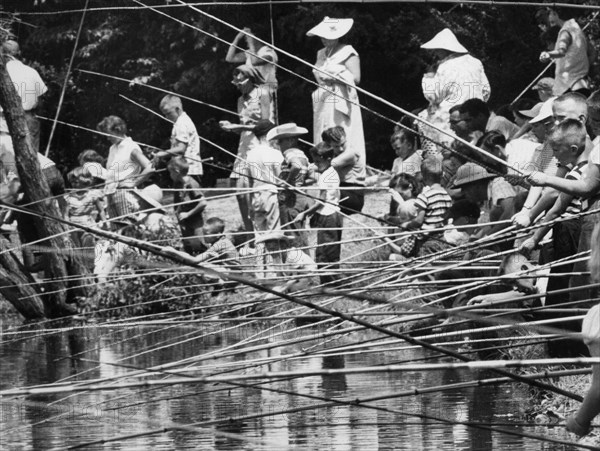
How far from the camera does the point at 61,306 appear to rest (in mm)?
14703

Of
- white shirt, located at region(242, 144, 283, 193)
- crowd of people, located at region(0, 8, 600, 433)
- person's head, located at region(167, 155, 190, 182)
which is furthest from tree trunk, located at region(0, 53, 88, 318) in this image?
white shirt, located at region(242, 144, 283, 193)

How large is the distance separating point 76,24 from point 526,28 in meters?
7.46

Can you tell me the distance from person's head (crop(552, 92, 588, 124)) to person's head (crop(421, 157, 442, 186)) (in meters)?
2.88

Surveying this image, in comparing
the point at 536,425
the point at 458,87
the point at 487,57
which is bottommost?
the point at 536,425

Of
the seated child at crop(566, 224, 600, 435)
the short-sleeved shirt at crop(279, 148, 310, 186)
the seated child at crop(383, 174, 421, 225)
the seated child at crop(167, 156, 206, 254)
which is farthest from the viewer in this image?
the seated child at crop(167, 156, 206, 254)

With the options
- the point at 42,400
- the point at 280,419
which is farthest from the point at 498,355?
the point at 42,400

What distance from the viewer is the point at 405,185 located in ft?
40.6

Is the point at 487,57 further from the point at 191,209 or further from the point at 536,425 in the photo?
the point at 536,425

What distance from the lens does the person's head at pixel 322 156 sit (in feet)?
43.3

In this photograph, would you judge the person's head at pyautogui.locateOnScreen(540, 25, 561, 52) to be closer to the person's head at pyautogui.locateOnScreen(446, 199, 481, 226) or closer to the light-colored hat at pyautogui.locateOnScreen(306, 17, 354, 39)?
the light-colored hat at pyautogui.locateOnScreen(306, 17, 354, 39)

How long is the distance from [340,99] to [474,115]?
8.60ft

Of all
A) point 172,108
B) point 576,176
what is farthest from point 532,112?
point 172,108

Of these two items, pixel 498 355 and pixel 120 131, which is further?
pixel 120 131

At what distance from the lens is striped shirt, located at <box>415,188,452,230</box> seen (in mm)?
11172
